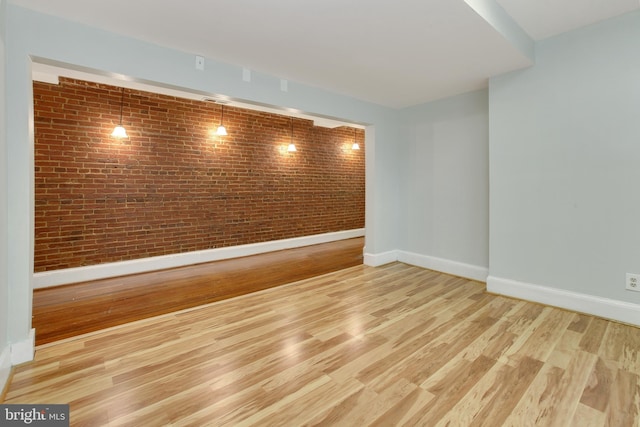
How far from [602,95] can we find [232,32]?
3310 millimetres

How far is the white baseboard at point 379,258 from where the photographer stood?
443 cm

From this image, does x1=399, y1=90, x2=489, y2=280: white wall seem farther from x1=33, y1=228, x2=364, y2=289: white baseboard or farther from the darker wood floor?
x1=33, y1=228, x2=364, y2=289: white baseboard

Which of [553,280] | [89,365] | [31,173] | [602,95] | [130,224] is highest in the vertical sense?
[602,95]

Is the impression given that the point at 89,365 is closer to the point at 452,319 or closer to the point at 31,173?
the point at 31,173

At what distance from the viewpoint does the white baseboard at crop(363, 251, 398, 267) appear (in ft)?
14.5

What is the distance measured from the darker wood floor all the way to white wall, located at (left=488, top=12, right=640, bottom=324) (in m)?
2.37

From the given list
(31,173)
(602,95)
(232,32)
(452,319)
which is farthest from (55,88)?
(602,95)

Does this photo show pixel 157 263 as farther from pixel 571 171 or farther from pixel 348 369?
pixel 571 171

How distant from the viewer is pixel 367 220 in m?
4.52

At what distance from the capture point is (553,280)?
9.53 ft

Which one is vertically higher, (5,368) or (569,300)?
(569,300)
